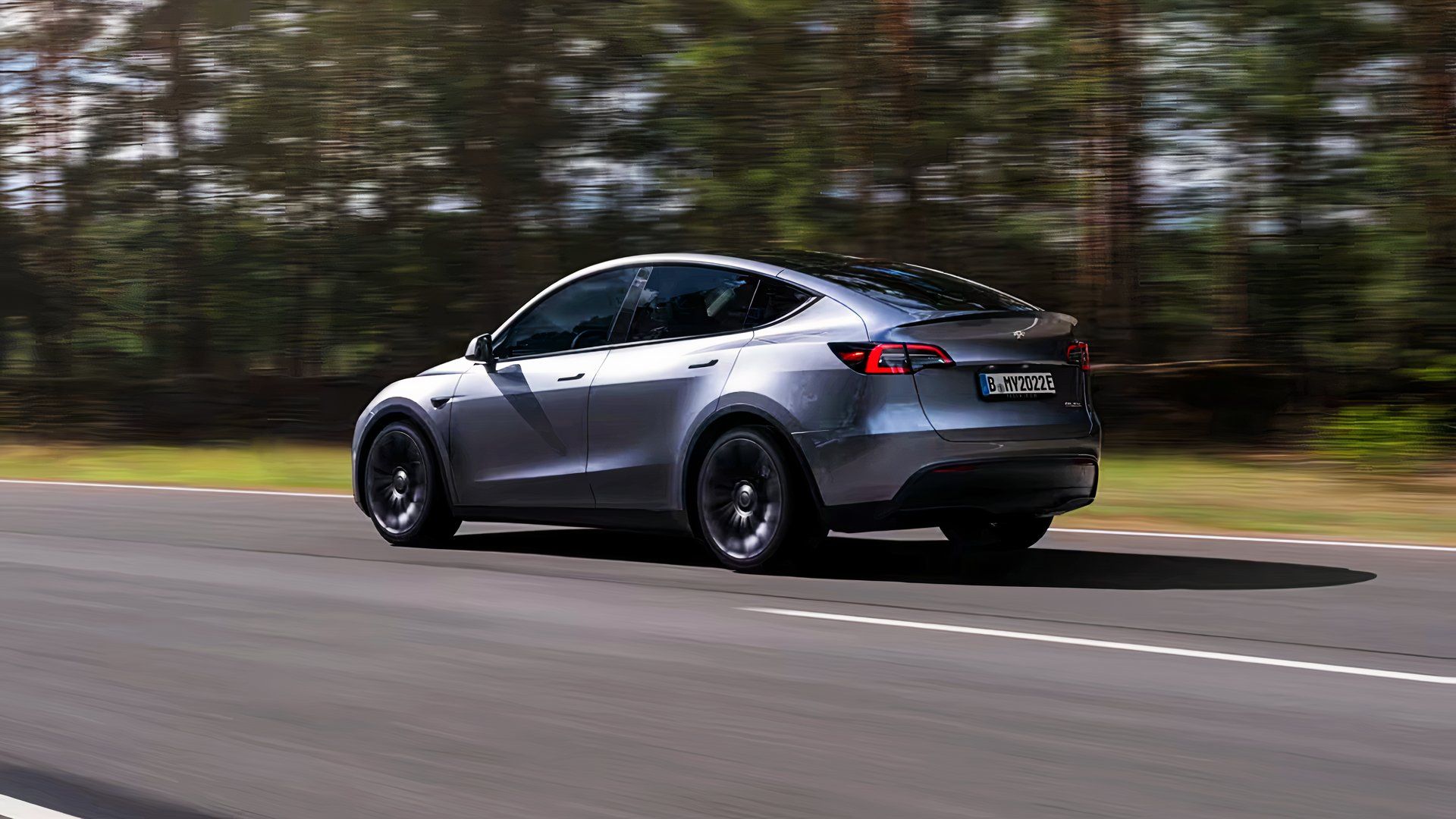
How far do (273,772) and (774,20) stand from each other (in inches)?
581

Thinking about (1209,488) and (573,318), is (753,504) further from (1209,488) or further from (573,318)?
(1209,488)

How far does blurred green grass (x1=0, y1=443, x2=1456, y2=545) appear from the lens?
11.0 m

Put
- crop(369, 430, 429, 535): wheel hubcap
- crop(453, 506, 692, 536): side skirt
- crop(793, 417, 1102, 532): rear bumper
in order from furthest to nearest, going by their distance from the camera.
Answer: crop(369, 430, 429, 535): wheel hubcap, crop(453, 506, 692, 536): side skirt, crop(793, 417, 1102, 532): rear bumper

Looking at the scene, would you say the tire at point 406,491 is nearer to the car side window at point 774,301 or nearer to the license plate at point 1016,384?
the car side window at point 774,301

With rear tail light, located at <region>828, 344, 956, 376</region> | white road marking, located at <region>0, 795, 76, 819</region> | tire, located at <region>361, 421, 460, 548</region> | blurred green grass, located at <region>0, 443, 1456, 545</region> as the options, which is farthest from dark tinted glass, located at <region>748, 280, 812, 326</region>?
white road marking, located at <region>0, 795, 76, 819</region>

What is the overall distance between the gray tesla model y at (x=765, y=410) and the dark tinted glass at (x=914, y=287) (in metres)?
0.02

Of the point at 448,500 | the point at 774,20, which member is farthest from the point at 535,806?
the point at 774,20

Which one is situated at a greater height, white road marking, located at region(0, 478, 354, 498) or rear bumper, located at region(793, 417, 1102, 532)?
rear bumper, located at region(793, 417, 1102, 532)

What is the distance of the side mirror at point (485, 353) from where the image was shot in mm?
9672

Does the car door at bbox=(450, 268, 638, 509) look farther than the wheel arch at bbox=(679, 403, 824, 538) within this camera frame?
Yes

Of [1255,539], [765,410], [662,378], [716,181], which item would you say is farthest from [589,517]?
[716,181]

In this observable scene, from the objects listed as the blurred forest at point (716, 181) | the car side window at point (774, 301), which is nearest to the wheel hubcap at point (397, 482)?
the car side window at point (774, 301)

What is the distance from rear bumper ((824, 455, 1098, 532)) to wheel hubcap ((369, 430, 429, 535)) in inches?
120

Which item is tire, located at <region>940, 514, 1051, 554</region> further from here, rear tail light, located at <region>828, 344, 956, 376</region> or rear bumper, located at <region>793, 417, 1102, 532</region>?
rear tail light, located at <region>828, 344, 956, 376</region>
